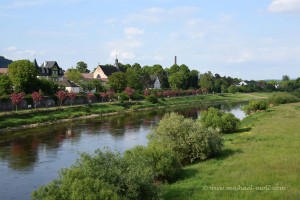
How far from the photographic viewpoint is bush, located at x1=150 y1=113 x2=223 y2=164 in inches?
1025

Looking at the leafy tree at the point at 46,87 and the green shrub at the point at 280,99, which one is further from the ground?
the leafy tree at the point at 46,87

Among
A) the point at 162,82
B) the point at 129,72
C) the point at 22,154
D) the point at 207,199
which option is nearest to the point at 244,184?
the point at 207,199

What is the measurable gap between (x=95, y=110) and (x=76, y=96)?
789 centimetres

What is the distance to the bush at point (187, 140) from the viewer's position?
26031mm

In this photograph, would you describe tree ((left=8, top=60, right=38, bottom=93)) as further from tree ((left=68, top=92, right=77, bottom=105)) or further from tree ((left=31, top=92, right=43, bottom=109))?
tree ((left=68, top=92, right=77, bottom=105))

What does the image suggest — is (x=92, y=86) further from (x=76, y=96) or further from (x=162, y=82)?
(x=162, y=82)

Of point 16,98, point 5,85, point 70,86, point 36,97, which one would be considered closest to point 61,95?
point 36,97

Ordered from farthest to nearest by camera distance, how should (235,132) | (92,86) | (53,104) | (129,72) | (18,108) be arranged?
1. (129,72)
2. (92,86)
3. (53,104)
4. (18,108)
5. (235,132)

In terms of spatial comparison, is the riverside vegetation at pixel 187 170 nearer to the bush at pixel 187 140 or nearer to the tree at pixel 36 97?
the bush at pixel 187 140

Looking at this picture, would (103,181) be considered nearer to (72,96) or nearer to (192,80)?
(72,96)

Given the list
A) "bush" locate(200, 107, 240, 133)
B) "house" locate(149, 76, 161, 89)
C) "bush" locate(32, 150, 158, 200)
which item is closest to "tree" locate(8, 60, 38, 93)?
"bush" locate(200, 107, 240, 133)

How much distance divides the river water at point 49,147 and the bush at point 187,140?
637 cm

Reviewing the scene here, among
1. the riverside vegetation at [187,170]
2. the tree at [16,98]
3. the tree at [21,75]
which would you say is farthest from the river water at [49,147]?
the tree at [21,75]

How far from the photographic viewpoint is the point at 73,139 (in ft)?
146
